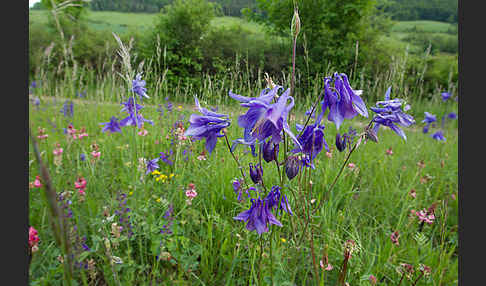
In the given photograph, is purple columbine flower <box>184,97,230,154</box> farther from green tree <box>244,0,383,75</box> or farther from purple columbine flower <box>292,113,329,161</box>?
green tree <box>244,0,383,75</box>

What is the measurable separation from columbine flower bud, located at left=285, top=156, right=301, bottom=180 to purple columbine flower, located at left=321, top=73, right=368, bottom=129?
214 millimetres

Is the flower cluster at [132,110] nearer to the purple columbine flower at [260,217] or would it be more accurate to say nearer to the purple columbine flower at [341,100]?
the purple columbine flower at [260,217]

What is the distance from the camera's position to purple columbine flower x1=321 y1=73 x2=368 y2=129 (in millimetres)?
1020

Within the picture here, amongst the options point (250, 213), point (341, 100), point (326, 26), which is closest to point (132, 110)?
point (250, 213)

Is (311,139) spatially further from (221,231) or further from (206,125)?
(221,231)

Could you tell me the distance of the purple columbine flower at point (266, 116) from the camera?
2.84ft

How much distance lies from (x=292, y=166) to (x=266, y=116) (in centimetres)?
28

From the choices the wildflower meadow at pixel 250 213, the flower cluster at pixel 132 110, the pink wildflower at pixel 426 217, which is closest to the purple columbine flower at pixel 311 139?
the wildflower meadow at pixel 250 213

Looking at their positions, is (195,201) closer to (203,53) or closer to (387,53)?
(203,53)

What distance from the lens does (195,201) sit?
7.33ft

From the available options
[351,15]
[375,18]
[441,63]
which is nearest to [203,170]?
[351,15]

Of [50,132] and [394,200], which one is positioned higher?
[50,132]

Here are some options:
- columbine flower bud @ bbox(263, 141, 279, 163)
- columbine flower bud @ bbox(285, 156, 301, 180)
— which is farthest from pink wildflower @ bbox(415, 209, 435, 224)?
columbine flower bud @ bbox(263, 141, 279, 163)

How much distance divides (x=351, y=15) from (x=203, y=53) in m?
4.83
